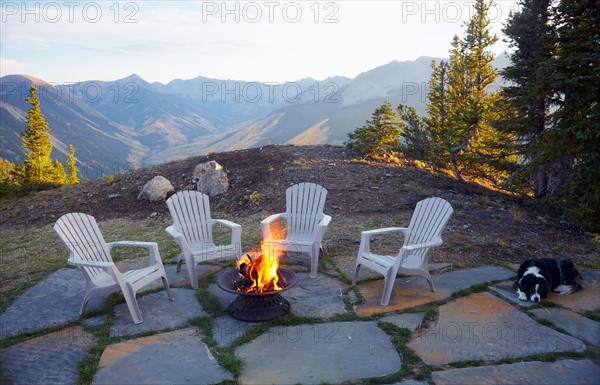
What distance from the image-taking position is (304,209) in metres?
5.38

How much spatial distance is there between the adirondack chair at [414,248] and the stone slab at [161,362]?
1.84 meters

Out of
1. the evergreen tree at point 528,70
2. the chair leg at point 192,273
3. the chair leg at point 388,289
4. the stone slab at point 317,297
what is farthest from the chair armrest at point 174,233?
the evergreen tree at point 528,70

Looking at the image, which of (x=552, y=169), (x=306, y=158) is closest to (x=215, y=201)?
(x=306, y=158)

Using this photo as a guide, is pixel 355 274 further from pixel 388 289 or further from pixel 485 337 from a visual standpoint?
pixel 485 337

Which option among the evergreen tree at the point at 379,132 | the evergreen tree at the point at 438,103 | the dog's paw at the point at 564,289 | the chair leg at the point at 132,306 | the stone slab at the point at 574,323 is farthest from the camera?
Answer: the evergreen tree at the point at 438,103

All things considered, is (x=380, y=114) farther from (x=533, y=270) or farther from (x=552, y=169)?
(x=533, y=270)

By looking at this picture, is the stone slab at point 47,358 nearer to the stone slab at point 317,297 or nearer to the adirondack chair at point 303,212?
the stone slab at point 317,297

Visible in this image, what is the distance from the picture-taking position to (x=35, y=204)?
10438 millimetres

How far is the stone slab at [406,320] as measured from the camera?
3.43 m

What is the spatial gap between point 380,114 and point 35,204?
9.81 meters

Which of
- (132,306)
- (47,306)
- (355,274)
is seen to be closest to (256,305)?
(132,306)

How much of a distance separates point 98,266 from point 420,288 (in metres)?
3.29

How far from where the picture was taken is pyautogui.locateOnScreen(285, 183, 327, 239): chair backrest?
5.30m

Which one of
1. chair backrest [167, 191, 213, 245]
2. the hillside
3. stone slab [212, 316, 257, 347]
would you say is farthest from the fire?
the hillside
